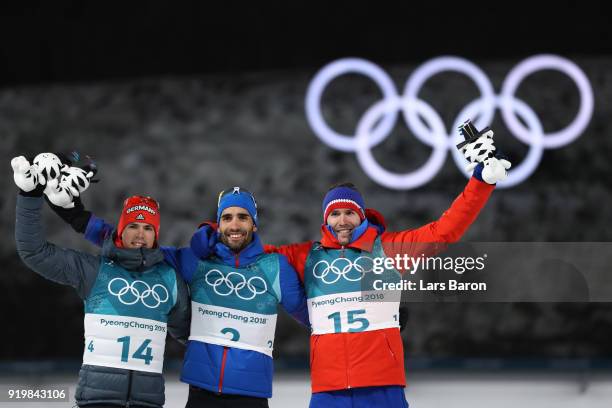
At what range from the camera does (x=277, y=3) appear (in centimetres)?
952

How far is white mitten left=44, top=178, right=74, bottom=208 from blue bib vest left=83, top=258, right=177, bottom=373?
0.37 m

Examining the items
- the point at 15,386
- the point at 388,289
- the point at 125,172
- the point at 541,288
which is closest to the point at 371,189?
the point at 541,288

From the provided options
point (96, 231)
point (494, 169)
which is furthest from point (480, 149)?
point (96, 231)

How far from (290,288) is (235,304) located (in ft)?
0.96

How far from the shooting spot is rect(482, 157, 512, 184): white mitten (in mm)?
4109

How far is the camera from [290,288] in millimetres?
4297

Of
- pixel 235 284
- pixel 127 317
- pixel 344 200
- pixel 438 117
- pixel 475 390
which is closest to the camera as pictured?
pixel 127 317

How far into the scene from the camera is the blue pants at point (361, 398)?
4.17 meters

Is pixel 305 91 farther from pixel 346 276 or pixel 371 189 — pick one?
pixel 346 276

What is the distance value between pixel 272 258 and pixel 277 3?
226 inches

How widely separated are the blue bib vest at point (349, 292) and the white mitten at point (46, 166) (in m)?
1.31

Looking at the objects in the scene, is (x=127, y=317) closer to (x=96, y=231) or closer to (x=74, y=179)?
(x=96, y=231)

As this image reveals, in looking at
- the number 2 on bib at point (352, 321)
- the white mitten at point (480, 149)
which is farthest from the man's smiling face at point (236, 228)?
the white mitten at point (480, 149)

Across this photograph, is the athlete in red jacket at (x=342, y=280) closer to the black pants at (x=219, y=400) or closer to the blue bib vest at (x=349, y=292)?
the blue bib vest at (x=349, y=292)
